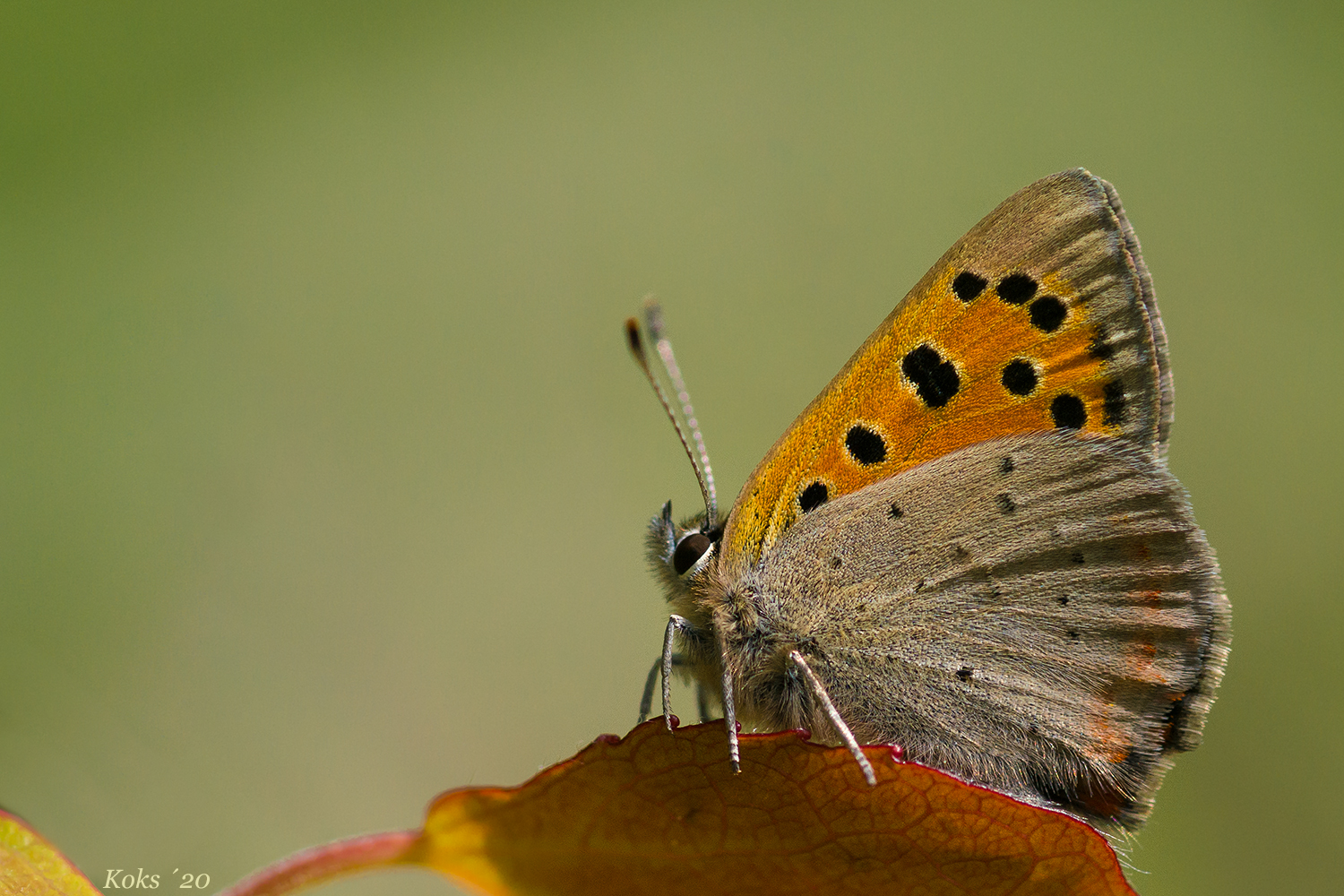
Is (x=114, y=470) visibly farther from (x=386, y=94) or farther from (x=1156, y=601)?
(x=1156, y=601)

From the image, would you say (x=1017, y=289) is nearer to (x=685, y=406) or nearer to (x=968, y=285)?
(x=968, y=285)

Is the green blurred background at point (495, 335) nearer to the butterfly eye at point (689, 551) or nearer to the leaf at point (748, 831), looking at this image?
the butterfly eye at point (689, 551)

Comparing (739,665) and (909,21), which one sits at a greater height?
Result: (909,21)

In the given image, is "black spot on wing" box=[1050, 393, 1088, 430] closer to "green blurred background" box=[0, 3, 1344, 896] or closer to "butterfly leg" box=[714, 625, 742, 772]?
"butterfly leg" box=[714, 625, 742, 772]

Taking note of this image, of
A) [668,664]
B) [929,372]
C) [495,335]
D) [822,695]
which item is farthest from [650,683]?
[495,335]

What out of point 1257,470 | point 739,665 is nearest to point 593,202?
point 1257,470
